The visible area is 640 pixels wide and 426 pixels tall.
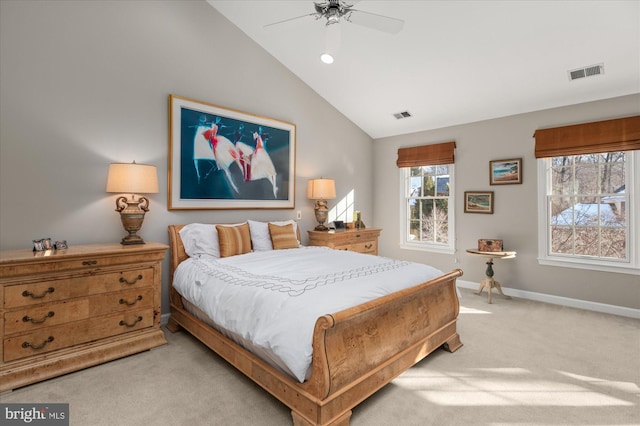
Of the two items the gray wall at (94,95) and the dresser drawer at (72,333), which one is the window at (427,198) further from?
the dresser drawer at (72,333)

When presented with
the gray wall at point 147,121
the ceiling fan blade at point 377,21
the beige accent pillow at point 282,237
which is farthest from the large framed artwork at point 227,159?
the ceiling fan blade at point 377,21

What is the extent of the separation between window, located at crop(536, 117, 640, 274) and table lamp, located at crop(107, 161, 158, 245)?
455cm

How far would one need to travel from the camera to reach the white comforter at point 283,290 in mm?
1735

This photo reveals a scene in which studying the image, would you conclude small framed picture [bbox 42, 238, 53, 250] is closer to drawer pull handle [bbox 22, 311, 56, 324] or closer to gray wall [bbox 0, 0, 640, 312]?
gray wall [bbox 0, 0, 640, 312]

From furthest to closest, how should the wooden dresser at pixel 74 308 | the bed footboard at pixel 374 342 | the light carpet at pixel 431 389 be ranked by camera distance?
the wooden dresser at pixel 74 308, the light carpet at pixel 431 389, the bed footboard at pixel 374 342

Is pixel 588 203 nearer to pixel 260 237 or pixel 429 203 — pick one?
pixel 429 203

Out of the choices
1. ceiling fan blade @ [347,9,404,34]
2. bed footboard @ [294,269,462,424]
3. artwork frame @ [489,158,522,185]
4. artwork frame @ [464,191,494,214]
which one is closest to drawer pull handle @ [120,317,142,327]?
bed footboard @ [294,269,462,424]

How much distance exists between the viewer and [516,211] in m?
4.41

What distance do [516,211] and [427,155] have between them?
5.05ft

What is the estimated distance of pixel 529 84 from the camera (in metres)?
3.85

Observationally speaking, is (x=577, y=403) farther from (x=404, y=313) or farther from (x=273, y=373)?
(x=273, y=373)

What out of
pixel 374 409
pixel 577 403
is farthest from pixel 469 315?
pixel 374 409

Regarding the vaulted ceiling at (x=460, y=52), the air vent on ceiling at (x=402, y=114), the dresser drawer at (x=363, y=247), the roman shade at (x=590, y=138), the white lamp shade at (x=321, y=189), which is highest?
the vaulted ceiling at (x=460, y=52)

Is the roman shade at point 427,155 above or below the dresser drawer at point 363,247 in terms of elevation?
above
